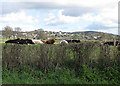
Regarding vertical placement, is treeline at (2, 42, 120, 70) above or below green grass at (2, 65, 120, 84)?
above

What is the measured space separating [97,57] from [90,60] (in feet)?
1.10

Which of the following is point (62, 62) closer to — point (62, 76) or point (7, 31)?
point (62, 76)

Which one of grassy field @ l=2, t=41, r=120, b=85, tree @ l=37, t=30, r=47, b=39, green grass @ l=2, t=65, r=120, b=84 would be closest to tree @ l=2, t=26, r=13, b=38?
tree @ l=37, t=30, r=47, b=39

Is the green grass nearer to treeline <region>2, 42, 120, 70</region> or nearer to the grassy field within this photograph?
the grassy field

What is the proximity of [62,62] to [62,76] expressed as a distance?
29.3 inches

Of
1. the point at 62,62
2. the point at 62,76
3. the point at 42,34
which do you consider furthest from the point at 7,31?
the point at 62,76

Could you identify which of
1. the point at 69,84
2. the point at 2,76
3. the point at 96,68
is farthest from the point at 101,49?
the point at 2,76

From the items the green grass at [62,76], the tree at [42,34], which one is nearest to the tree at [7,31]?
A: the tree at [42,34]

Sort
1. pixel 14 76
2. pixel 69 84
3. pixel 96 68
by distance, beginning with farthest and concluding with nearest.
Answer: pixel 96 68
pixel 14 76
pixel 69 84

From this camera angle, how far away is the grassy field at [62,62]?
20.1 feet

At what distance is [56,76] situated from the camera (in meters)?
6.10

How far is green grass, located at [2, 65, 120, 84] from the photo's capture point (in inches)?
225

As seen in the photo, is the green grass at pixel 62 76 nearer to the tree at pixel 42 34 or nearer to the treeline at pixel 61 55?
the treeline at pixel 61 55

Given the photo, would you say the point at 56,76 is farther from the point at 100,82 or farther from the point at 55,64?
the point at 100,82
